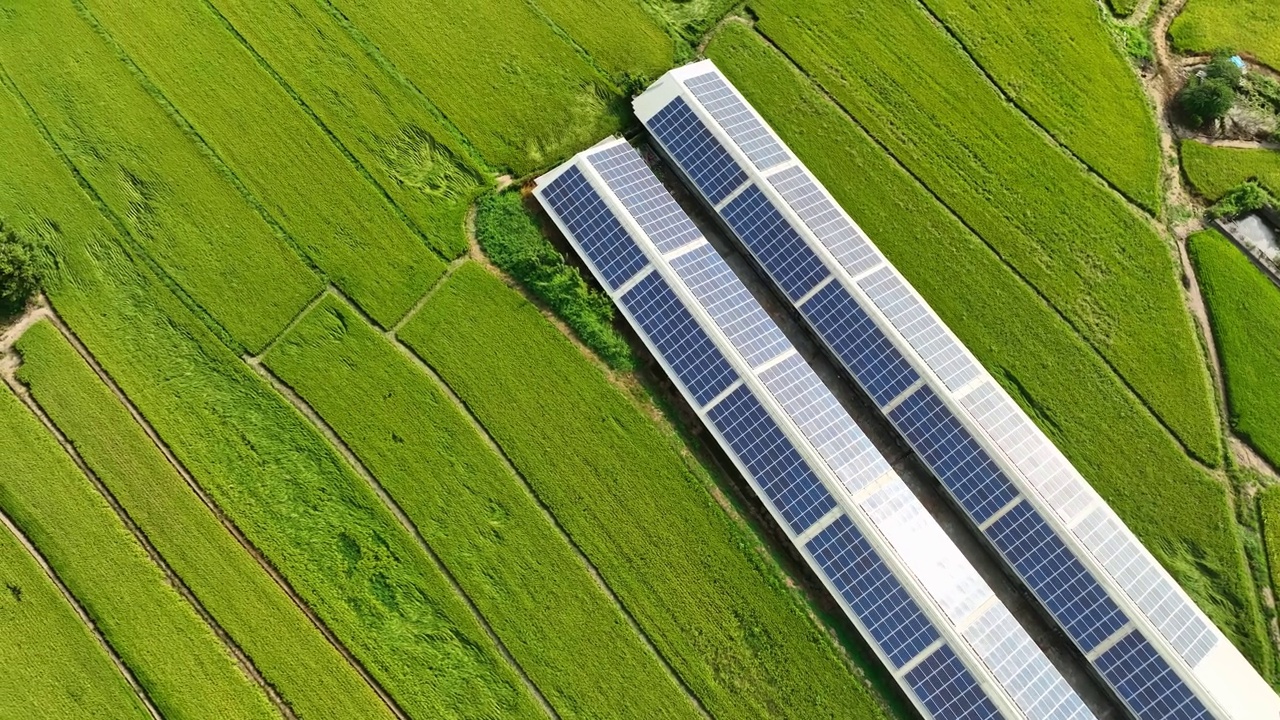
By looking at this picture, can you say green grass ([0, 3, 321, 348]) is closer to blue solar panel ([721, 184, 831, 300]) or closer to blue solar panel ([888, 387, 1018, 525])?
blue solar panel ([721, 184, 831, 300])

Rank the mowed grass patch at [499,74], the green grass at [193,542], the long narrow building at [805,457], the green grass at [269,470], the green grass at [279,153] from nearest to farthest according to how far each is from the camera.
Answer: the long narrow building at [805,457], the green grass at [193,542], the green grass at [269,470], the green grass at [279,153], the mowed grass patch at [499,74]

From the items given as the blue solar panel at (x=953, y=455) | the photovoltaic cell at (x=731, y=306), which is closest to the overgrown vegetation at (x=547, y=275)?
the photovoltaic cell at (x=731, y=306)

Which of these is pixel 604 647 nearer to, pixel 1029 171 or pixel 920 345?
pixel 920 345

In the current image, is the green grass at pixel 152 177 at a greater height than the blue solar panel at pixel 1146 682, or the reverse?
the green grass at pixel 152 177

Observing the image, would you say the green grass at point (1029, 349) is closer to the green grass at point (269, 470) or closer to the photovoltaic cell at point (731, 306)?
the photovoltaic cell at point (731, 306)

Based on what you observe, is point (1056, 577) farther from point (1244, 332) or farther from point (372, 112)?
point (372, 112)

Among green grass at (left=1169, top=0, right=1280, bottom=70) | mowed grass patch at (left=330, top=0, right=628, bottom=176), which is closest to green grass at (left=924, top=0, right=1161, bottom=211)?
green grass at (left=1169, top=0, right=1280, bottom=70)

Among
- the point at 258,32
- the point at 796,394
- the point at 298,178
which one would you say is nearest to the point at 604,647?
the point at 796,394
